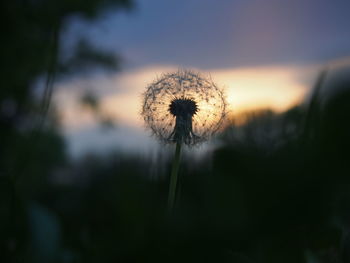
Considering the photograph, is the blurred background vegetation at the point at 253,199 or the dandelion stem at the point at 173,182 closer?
the blurred background vegetation at the point at 253,199

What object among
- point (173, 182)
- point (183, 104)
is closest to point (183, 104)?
point (183, 104)

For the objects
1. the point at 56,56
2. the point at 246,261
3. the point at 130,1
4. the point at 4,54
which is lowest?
the point at 246,261

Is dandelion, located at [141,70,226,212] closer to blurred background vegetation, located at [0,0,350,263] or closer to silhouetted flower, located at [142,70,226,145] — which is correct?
silhouetted flower, located at [142,70,226,145]

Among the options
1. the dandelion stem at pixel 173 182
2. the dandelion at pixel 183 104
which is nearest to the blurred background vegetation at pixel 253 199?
the dandelion stem at pixel 173 182

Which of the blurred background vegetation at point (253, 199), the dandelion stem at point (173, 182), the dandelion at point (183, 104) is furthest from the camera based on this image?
the dandelion at point (183, 104)

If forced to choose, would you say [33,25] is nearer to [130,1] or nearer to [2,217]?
[130,1]

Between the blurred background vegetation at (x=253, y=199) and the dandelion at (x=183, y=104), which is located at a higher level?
the dandelion at (x=183, y=104)

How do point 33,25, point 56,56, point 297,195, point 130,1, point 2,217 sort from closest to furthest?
1. point 297,195
2. point 56,56
3. point 2,217
4. point 33,25
5. point 130,1

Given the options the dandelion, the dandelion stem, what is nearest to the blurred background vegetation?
the dandelion stem

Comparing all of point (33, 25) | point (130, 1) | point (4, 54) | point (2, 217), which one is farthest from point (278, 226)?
point (130, 1)

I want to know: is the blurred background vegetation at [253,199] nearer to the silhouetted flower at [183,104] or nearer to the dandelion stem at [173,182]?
the dandelion stem at [173,182]

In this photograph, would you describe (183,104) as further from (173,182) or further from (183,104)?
(173,182)
